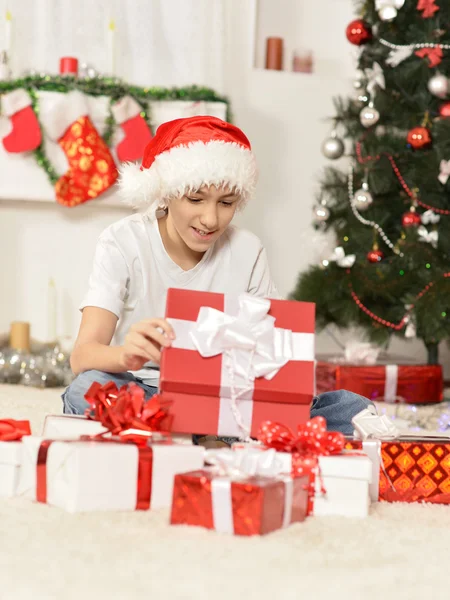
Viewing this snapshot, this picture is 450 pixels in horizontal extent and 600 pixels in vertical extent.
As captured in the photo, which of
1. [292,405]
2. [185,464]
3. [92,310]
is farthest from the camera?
[92,310]

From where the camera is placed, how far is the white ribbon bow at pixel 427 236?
8.30 feet

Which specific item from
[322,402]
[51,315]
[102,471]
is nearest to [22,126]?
[51,315]

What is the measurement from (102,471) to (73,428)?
17 centimetres

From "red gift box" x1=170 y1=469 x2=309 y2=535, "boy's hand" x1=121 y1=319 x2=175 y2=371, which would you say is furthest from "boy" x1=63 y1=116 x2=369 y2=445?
"red gift box" x1=170 y1=469 x2=309 y2=535

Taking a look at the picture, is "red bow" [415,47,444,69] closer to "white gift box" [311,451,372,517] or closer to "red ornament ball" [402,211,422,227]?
"red ornament ball" [402,211,422,227]

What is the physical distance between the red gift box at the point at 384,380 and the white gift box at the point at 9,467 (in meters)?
1.47

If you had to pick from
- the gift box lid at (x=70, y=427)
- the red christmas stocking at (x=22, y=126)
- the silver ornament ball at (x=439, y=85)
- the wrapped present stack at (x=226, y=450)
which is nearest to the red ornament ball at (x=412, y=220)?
the silver ornament ball at (x=439, y=85)

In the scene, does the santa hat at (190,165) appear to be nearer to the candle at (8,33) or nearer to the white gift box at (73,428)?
the white gift box at (73,428)

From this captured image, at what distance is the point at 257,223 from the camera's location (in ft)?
11.0

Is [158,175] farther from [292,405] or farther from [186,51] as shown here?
[186,51]

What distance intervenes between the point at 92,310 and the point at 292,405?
40 cm

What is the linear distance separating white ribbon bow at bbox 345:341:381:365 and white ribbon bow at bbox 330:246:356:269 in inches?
10.0

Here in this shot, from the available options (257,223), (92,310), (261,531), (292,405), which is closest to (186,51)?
(257,223)

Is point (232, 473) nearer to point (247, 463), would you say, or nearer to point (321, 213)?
point (247, 463)
